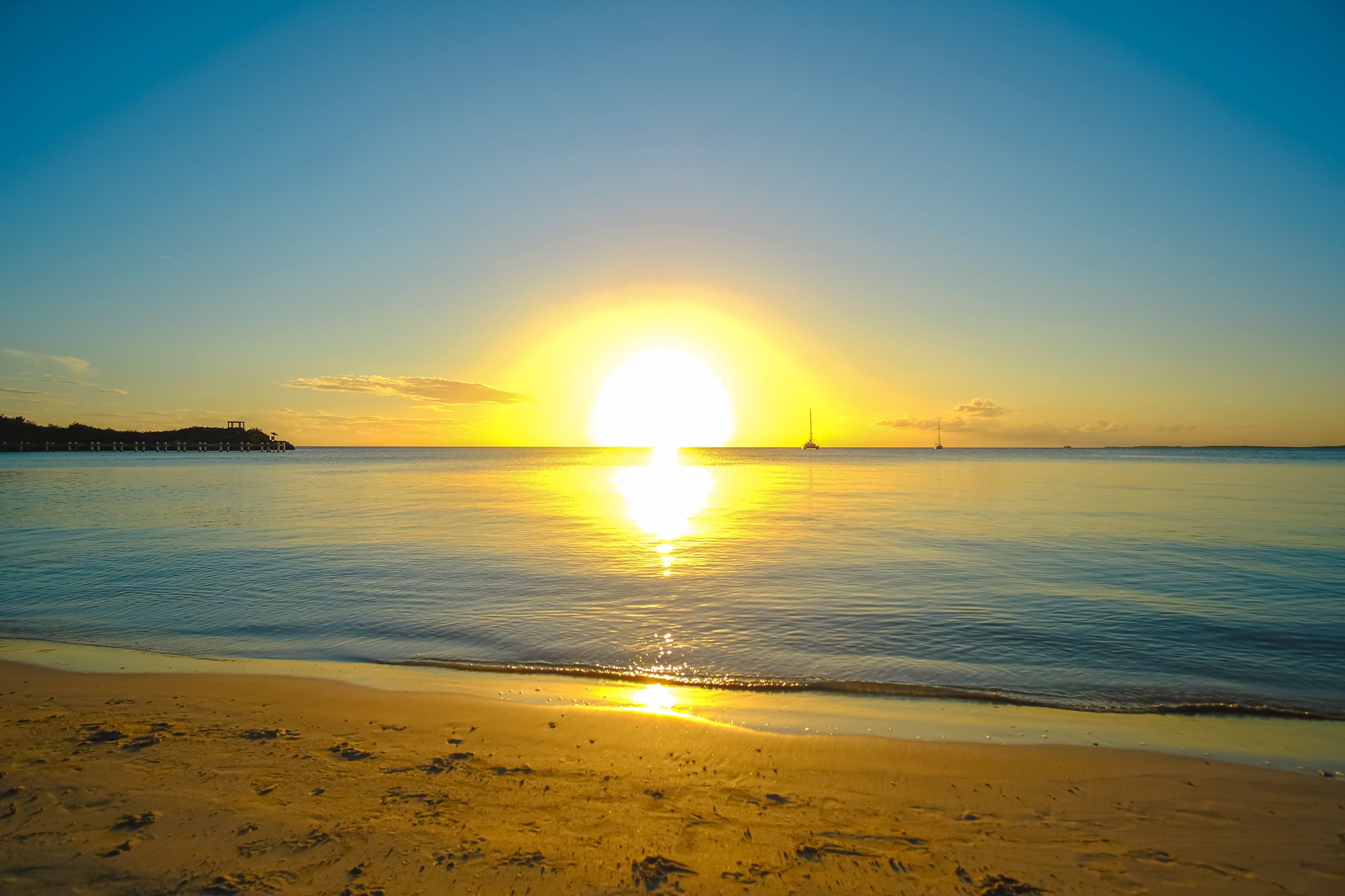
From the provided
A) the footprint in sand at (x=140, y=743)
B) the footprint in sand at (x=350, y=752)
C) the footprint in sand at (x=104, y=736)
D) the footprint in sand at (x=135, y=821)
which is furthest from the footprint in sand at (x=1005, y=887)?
the footprint in sand at (x=104, y=736)

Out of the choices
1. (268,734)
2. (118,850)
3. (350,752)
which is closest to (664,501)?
(268,734)

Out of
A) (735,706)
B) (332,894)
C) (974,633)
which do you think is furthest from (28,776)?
(974,633)

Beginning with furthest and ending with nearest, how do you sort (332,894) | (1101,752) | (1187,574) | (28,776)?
(1187,574) < (1101,752) < (28,776) < (332,894)

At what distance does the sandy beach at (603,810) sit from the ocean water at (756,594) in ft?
8.41

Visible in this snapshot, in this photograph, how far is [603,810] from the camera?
5730 mm

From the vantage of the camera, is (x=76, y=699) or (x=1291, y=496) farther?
(x=1291, y=496)

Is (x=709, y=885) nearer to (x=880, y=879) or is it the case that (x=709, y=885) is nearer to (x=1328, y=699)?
(x=880, y=879)

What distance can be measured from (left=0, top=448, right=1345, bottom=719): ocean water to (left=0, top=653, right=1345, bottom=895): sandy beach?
2.56 m

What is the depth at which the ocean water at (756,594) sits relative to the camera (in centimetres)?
1040

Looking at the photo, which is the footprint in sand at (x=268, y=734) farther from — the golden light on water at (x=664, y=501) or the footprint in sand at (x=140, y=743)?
the golden light on water at (x=664, y=501)

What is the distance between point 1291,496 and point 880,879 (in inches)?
Answer: 2102

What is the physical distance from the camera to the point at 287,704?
8531 mm

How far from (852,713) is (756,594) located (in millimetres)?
7226

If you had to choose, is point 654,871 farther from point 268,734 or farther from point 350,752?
point 268,734
